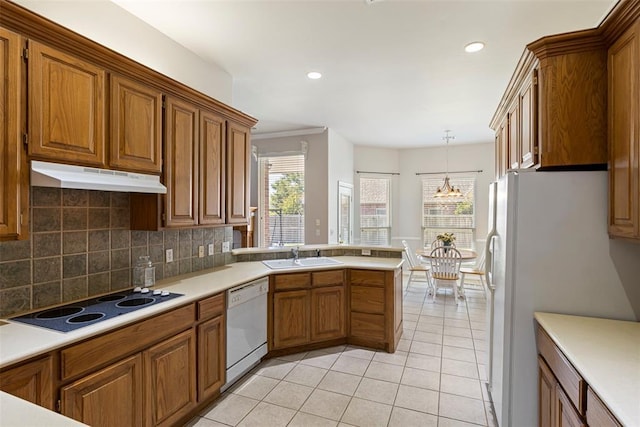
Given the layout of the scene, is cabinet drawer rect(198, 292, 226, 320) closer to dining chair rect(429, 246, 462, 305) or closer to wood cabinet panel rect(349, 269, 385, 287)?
wood cabinet panel rect(349, 269, 385, 287)

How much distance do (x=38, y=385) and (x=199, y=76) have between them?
2.63 metres

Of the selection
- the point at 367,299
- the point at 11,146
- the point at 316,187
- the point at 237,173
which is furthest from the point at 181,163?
the point at 316,187

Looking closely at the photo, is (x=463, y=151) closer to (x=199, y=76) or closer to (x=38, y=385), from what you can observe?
(x=199, y=76)

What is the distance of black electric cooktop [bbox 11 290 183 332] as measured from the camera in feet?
5.24

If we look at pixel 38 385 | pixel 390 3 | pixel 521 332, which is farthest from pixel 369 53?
pixel 38 385

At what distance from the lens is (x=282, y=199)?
18.7ft

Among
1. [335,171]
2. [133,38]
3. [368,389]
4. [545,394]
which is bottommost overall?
[368,389]

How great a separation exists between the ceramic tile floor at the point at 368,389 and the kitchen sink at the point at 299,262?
89cm

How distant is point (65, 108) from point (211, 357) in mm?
1836

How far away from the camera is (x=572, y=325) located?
5.45 feet

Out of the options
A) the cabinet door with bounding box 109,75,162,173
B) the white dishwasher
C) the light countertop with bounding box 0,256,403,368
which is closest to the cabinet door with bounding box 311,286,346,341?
the light countertop with bounding box 0,256,403,368

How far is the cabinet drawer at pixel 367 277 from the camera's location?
3262 mm

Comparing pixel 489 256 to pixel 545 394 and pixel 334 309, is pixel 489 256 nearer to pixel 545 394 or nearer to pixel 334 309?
pixel 545 394

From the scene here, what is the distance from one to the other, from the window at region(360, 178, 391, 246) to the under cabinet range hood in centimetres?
516
